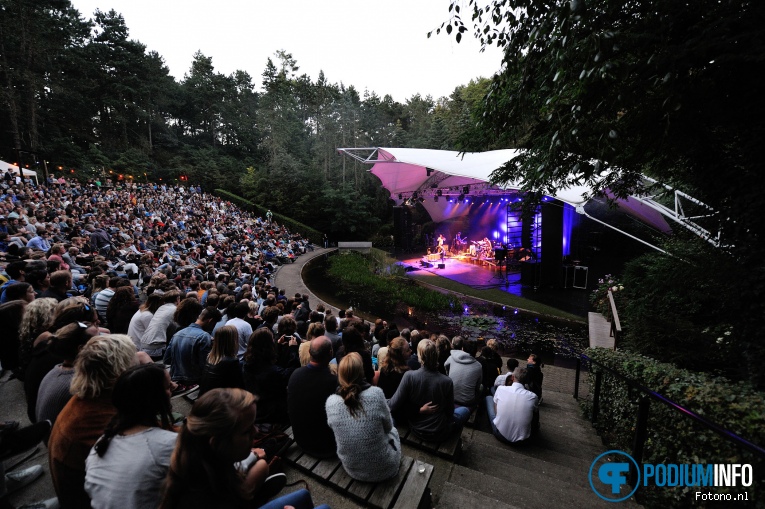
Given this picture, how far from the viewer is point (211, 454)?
1188mm

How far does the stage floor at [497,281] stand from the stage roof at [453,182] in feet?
10.4

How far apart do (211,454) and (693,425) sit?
10.3 ft

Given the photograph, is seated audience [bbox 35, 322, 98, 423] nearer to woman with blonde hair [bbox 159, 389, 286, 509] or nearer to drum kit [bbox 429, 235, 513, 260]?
woman with blonde hair [bbox 159, 389, 286, 509]

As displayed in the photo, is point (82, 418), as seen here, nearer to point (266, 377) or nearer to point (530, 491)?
point (266, 377)

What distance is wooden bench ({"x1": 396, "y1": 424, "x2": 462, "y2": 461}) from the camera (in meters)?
2.88

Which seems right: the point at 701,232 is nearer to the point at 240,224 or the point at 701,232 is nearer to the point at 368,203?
the point at 240,224

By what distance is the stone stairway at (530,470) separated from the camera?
8.13 ft

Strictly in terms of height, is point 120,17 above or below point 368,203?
above

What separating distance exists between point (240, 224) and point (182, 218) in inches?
170

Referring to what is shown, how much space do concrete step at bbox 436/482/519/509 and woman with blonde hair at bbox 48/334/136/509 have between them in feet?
6.53

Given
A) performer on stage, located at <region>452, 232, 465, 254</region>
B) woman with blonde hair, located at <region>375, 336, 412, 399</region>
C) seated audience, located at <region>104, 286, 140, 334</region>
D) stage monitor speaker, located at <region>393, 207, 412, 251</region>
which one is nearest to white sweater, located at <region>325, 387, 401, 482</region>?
woman with blonde hair, located at <region>375, 336, 412, 399</region>

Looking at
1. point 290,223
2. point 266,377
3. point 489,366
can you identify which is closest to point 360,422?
point 266,377

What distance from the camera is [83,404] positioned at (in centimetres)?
160

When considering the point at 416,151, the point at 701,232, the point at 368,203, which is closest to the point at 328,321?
the point at 701,232
